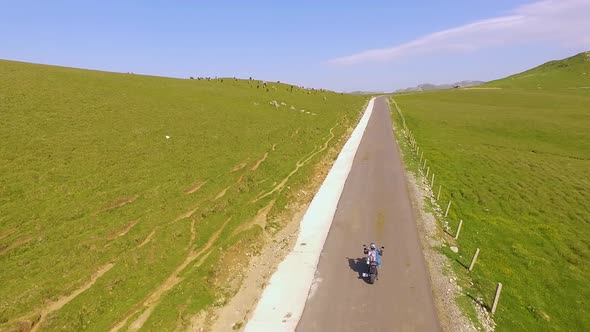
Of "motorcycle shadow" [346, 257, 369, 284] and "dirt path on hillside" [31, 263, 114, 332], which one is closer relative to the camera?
"dirt path on hillside" [31, 263, 114, 332]

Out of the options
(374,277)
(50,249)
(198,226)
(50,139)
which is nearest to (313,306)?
(374,277)

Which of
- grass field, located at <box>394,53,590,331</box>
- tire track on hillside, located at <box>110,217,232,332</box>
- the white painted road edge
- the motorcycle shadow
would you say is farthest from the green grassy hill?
tire track on hillside, located at <box>110,217,232,332</box>

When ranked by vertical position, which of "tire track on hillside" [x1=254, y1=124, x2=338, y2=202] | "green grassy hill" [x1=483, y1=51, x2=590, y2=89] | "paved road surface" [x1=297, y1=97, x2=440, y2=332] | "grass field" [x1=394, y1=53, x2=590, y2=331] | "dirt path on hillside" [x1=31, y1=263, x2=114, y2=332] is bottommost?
"grass field" [x1=394, y1=53, x2=590, y2=331]

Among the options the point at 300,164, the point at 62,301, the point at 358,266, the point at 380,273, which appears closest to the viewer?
the point at 62,301

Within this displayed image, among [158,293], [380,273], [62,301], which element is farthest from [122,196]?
[380,273]

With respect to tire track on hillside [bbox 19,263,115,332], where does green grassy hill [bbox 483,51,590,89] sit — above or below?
above

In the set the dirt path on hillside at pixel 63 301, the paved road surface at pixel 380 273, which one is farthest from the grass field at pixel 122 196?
the paved road surface at pixel 380 273

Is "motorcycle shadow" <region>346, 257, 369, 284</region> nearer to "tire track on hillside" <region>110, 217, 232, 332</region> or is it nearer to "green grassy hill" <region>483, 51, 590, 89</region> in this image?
"tire track on hillside" <region>110, 217, 232, 332</region>

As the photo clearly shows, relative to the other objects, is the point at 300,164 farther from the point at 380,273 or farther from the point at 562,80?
the point at 562,80
